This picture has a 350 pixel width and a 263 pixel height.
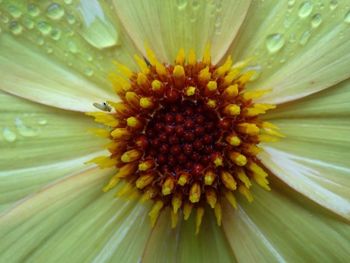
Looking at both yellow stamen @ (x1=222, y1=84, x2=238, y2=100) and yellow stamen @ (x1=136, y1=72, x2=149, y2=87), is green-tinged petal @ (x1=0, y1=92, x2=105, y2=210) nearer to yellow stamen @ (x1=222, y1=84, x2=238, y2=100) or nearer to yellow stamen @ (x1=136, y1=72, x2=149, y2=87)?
yellow stamen @ (x1=136, y1=72, x2=149, y2=87)

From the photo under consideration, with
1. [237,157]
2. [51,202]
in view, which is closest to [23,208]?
[51,202]

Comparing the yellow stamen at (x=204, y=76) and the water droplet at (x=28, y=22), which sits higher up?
the water droplet at (x=28, y=22)

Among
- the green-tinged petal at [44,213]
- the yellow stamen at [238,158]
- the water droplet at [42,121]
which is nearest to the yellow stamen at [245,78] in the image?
the yellow stamen at [238,158]

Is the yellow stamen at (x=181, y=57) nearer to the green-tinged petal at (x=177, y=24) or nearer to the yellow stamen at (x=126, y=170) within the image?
the green-tinged petal at (x=177, y=24)

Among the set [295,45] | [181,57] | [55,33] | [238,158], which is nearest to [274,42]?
[295,45]

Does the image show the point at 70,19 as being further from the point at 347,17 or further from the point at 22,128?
the point at 347,17

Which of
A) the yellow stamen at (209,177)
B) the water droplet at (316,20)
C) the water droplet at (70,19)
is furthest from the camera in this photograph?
the water droplet at (70,19)

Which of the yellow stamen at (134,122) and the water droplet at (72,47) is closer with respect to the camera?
the yellow stamen at (134,122)

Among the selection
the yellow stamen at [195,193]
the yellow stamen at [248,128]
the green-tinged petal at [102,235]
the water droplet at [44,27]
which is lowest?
the green-tinged petal at [102,235]
